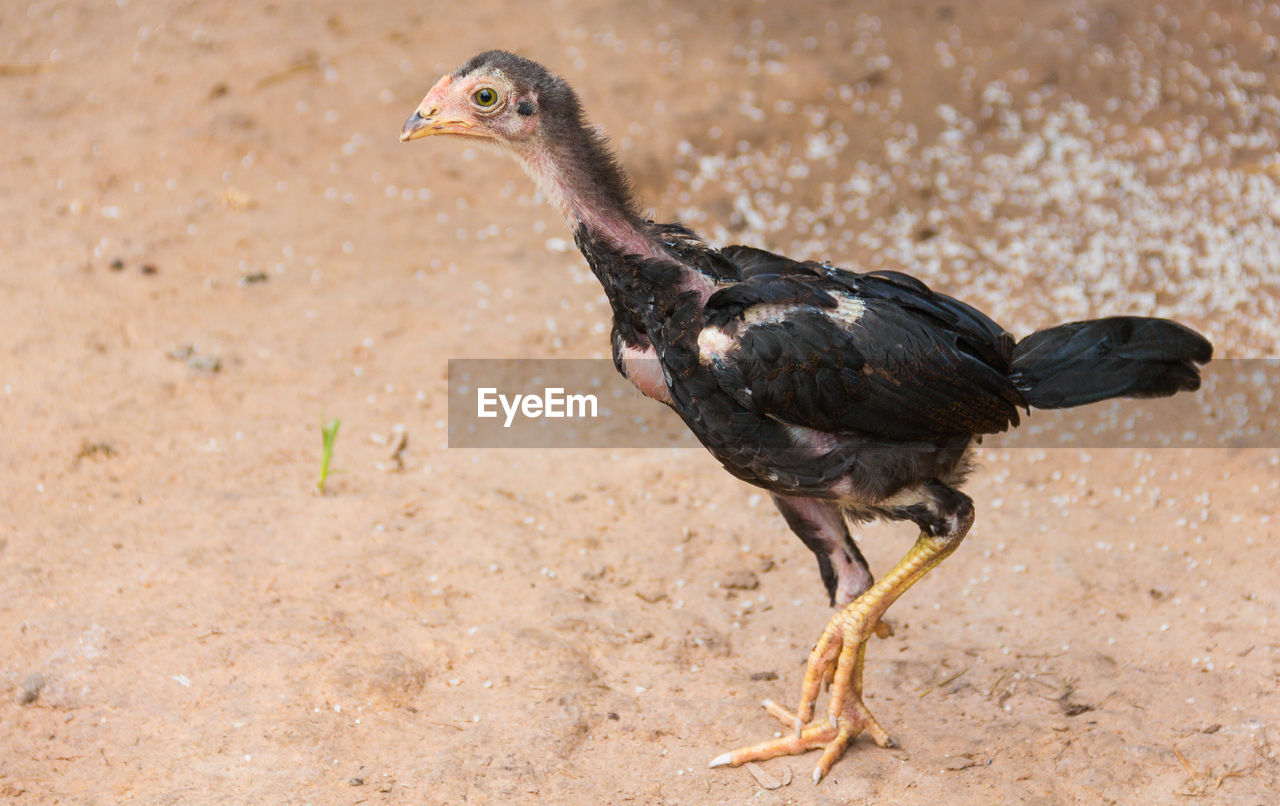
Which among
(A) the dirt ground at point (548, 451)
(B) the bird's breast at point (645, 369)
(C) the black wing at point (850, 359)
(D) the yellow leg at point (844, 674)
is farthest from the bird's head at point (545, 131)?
(A) the dirt ground at point (548, 451)

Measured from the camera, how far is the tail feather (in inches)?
143

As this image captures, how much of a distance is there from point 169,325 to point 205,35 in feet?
11.1

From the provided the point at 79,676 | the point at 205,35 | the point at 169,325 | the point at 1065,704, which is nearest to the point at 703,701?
the point at 1065,704

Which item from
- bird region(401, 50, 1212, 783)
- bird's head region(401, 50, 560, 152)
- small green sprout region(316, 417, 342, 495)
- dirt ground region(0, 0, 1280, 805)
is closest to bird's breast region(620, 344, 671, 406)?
bird region(401, 50, 1212, 783)

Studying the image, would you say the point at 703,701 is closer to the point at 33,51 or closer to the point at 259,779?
the point at 259,779

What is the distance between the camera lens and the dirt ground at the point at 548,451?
12.6 ft

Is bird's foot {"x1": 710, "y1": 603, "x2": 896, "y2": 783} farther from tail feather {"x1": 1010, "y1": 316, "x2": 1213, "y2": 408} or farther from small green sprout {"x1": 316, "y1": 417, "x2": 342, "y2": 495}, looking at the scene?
small green sprout {"x1": 316, "y1": 417, "x2": 342, "y2": 495}

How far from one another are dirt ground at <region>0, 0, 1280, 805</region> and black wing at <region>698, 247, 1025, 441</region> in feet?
3.90

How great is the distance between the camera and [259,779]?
355 cm

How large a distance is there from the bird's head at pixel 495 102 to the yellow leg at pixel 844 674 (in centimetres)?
184

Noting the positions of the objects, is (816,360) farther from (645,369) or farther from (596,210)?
(596,210)

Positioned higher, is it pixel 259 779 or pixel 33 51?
pixel 33 51

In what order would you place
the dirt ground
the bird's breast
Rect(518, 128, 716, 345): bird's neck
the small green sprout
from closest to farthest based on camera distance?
1. Rect(518, 128, 716, 345): bird's neck
2. the bird's breast
3. the dirt ground
4. the small green sprout

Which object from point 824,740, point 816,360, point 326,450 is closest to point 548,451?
point 326,450
